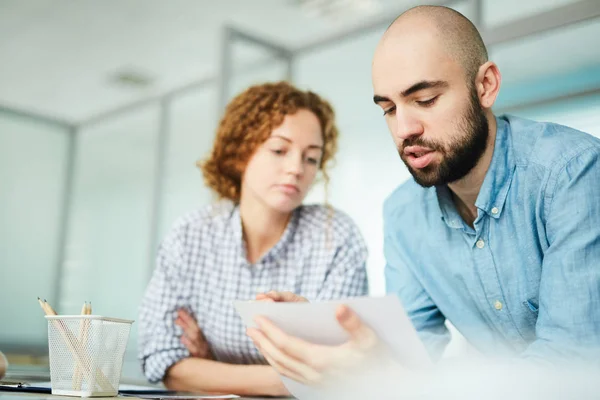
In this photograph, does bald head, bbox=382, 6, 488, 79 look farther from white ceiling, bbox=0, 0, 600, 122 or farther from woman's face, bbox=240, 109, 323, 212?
white ceiling, bbox=0, 0, 600, 122

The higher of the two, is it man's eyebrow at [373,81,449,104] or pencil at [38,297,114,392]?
man's eyebrow at [373,81,449,104]

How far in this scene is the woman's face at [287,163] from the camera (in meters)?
1.63

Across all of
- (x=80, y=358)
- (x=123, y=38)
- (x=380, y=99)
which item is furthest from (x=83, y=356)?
(x=123, y=38)

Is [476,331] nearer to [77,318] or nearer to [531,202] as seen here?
[531,202]

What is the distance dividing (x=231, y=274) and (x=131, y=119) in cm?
376

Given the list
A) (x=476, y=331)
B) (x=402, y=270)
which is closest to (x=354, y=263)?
(x=402, y=270)

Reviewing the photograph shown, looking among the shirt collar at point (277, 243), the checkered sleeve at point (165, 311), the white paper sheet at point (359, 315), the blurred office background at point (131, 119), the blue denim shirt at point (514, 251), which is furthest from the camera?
the blurred office background at point (131, 119)

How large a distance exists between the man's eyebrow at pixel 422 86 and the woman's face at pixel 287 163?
527mm

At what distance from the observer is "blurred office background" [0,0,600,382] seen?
3.03 m

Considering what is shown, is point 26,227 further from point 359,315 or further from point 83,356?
point 359,315

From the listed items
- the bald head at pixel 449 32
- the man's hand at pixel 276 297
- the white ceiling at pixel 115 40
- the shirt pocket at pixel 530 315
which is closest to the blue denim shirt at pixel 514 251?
the shirt pocket at pixel 530 315

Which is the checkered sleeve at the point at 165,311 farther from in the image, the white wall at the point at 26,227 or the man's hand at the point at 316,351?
the white wall at the point at 26,227

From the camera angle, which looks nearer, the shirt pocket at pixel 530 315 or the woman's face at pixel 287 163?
the shirt pocket at pixel 530 315

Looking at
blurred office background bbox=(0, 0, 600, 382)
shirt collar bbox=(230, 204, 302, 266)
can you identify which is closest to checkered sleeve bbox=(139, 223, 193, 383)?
shirt collar bbox=(230, 204, 302, 266)
